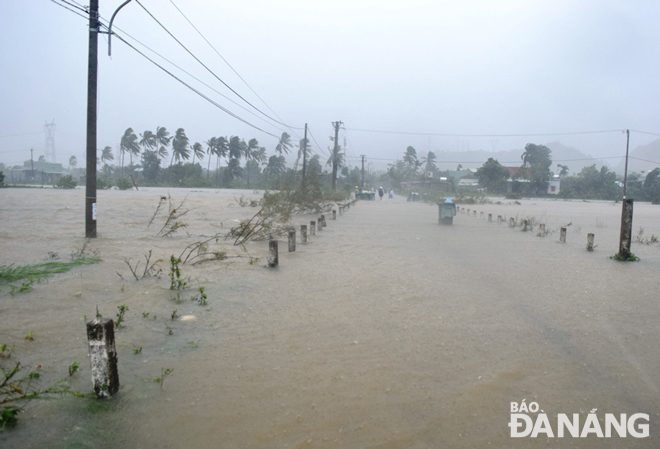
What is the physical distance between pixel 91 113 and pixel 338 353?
31.3ft

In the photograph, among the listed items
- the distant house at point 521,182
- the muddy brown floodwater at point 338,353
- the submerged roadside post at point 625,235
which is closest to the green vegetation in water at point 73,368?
the muddy brown floodwater at point 338,353

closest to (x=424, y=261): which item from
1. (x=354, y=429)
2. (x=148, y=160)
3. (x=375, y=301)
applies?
(x=375, y=301)

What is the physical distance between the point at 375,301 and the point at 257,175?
91.9 m

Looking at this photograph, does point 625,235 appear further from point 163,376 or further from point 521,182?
point 521,182

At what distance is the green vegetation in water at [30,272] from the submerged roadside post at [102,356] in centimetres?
343

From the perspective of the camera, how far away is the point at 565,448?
11.8 ft

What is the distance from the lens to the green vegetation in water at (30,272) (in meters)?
6.83

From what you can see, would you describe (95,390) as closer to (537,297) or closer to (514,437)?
(514,437)

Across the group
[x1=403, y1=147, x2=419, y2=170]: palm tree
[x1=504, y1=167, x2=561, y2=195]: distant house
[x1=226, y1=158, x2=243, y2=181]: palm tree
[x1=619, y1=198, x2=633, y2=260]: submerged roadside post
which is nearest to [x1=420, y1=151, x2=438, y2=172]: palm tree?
[x1=403, y1=147, x2=419, y2=170]: palm tree

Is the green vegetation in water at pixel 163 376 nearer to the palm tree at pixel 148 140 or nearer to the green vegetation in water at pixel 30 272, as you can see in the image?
the green vegetation in water at pixel 30 272

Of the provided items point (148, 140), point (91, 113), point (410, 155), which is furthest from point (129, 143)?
point (91, 113)

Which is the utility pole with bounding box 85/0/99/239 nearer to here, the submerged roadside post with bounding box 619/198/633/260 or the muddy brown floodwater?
the muddy brown floodwater

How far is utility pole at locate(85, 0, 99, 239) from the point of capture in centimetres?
Answer: 1128

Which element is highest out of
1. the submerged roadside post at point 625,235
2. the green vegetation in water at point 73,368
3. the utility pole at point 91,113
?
the utility pole at point 91,113
